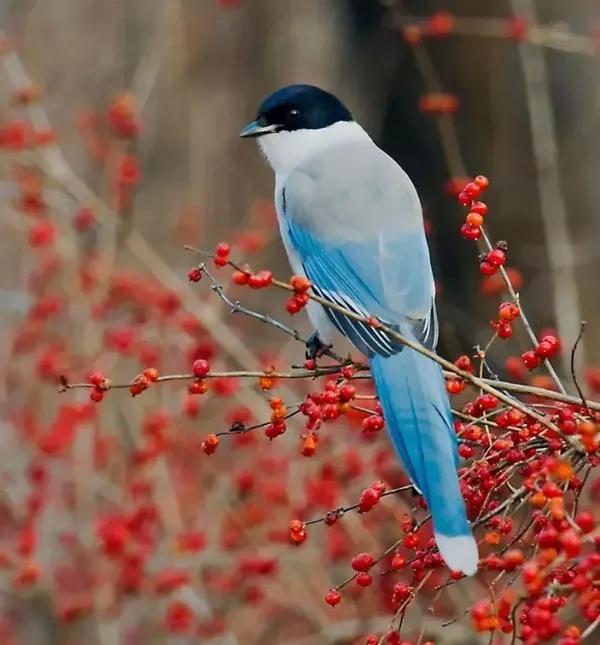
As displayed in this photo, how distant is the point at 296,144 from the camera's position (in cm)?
372

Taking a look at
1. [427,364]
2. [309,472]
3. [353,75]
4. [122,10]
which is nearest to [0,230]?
[122,10]

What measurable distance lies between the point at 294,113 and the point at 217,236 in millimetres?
Answer: 4132

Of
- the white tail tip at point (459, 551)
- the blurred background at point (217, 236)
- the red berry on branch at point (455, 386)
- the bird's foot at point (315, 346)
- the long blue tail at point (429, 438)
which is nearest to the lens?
the white tail tip at point (459, 551)

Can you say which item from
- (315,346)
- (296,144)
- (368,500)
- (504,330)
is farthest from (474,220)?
(296,144)

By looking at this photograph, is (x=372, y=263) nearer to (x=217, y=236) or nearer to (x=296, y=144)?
(x=296, y=144)

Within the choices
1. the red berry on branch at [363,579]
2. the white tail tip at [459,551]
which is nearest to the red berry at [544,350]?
the white tail tip at [459,551]

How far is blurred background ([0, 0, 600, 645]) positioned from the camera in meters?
4.20

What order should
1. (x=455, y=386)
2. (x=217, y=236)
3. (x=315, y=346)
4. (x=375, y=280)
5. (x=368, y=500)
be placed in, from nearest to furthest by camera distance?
(x=368, y=500)
(x=455, y=386)
(x=375, y=280)
(x=315, y=346)
(x=217, y=236)

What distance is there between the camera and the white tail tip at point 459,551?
1.94 meters

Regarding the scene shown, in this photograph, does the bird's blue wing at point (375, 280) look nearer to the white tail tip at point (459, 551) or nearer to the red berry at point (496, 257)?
the red berry at point (496, 257)

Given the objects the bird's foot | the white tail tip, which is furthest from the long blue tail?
the bird's foot

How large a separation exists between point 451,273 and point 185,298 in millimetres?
2123

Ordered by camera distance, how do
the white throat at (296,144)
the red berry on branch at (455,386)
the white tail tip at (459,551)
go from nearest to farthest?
the white tail tip at (459,551)
the red berry on branch at (455,386)
the white throat at (296,144)

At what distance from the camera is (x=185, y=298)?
14.0ft
